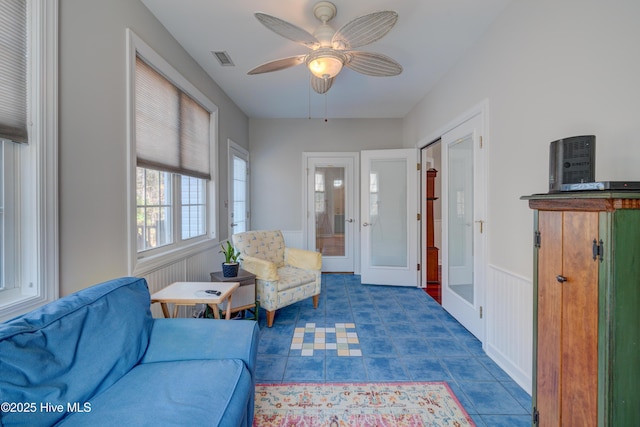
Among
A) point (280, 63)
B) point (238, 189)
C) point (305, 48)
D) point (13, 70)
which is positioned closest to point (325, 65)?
point (280, 63)

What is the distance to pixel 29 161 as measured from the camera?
1.25m

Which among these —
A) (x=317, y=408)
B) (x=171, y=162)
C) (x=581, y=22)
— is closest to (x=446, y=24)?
(x=581, y=22)

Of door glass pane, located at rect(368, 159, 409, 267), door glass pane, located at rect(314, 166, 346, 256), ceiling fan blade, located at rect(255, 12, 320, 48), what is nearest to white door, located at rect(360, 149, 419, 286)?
door glass pane, located at rect(368, 159, 409, 267)

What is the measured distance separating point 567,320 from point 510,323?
39.8 inches

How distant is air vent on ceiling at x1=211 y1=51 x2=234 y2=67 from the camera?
2.57 meters

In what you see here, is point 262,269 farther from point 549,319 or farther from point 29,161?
point 549,319

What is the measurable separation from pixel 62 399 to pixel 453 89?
3.49 meters

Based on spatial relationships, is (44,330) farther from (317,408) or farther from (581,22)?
(581,22)

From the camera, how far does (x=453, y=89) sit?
109 inches

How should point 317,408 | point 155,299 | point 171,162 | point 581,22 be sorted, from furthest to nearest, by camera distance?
point 171,162, point 155,299, point 317,408, point 581,22

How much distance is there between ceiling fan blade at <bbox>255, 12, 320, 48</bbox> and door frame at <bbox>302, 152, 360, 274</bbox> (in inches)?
108

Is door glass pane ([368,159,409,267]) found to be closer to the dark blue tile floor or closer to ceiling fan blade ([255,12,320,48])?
the dark blue tile floor

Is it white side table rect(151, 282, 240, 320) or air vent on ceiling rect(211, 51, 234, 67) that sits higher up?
air vent on ceiling rect(211, 51, 234, 67)

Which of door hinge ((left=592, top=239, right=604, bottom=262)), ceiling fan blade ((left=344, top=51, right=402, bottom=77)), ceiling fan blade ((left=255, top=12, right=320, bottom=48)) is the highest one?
ceiling fan blade ((left=255, top=12, right=320, bottom=48))
